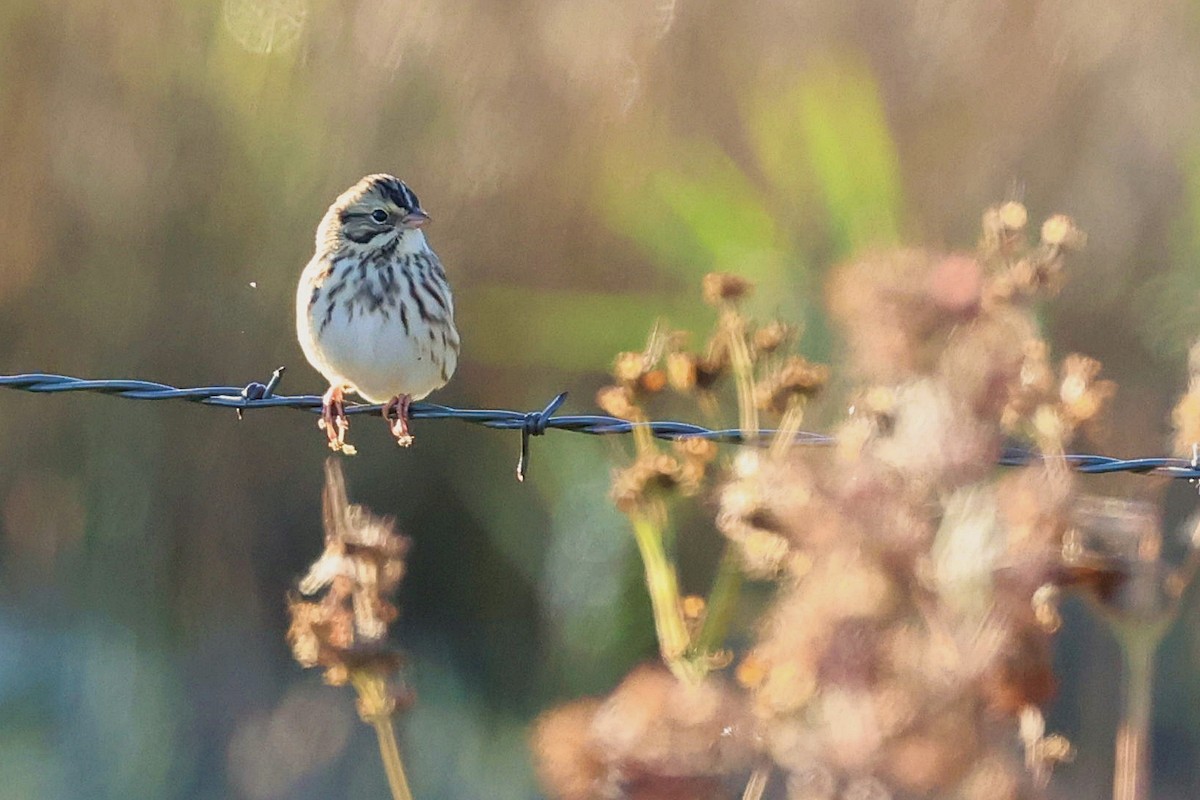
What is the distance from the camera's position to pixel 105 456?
558 cm

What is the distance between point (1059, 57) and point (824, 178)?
952 mm

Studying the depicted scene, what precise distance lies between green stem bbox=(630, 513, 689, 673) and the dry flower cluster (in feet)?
0.89

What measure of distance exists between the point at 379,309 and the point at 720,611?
6.62 feet

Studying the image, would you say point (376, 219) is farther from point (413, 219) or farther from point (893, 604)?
point (893, 604)

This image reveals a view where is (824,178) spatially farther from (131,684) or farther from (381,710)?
(381,710)

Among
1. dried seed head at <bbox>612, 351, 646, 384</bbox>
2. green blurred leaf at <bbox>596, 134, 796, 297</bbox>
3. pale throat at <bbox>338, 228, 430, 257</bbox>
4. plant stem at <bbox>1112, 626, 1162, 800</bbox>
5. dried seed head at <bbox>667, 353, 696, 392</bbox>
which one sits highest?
green blurred leaf at <bbox>596, 134, 796, 297</bbox>

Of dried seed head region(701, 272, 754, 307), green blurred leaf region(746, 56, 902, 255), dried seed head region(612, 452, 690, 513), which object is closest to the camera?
dried seed head region(612, 452, 690, 513)

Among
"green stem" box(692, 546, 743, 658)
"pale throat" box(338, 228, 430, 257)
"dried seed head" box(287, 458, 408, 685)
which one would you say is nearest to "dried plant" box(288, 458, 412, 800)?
"dried seed head" box(287, 458, 408, 685)

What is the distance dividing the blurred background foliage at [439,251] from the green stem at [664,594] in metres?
3.03

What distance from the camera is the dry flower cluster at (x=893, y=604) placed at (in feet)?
4.54

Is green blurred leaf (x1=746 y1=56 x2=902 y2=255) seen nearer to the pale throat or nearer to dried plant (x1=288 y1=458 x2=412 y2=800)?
the pale throat

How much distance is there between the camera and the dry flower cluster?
4.54 feet

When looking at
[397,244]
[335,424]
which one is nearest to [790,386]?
[335,424]

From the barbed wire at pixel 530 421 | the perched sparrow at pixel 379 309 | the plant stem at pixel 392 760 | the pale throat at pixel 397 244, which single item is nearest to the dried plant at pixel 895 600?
the plant stem at pixel 392 760
